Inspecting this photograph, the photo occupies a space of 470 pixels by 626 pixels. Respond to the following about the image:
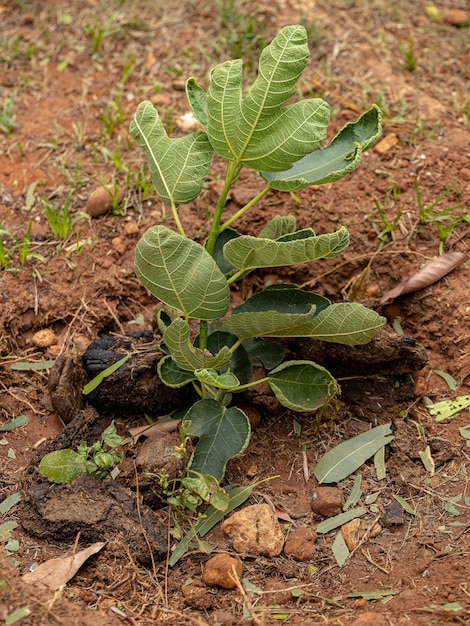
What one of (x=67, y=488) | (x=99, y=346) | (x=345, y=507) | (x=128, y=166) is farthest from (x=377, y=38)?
(x=67, y=488)

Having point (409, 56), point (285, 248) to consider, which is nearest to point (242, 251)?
point (285, 248)

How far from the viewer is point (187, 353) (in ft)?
7.02

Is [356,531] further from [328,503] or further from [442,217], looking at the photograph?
[442,217]

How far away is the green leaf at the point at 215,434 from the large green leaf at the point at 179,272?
322 millimetres

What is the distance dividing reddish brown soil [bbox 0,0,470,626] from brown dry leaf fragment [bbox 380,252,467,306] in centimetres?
4

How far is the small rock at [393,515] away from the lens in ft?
7.16

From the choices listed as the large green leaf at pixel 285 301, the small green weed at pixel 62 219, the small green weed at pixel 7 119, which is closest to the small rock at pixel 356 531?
the large green leaf at pixel 285 301

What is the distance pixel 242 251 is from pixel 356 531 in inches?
33.9

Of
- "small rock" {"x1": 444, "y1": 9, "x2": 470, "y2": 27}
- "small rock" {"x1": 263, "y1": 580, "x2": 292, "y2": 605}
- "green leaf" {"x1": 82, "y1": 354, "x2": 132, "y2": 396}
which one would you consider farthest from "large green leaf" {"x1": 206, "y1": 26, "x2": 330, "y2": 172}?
"small rock" {"x1": 444, "y1": 9, "x2": 470, "y2": 27}

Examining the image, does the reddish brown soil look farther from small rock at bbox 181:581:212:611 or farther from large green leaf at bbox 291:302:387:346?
large green leaf at bbox 291:302:387:346

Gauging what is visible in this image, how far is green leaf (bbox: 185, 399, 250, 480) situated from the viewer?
7.22 feet

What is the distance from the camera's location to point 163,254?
6.66 ft

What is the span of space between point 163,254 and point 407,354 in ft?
2.91

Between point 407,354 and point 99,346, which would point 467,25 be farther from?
point 99,346
